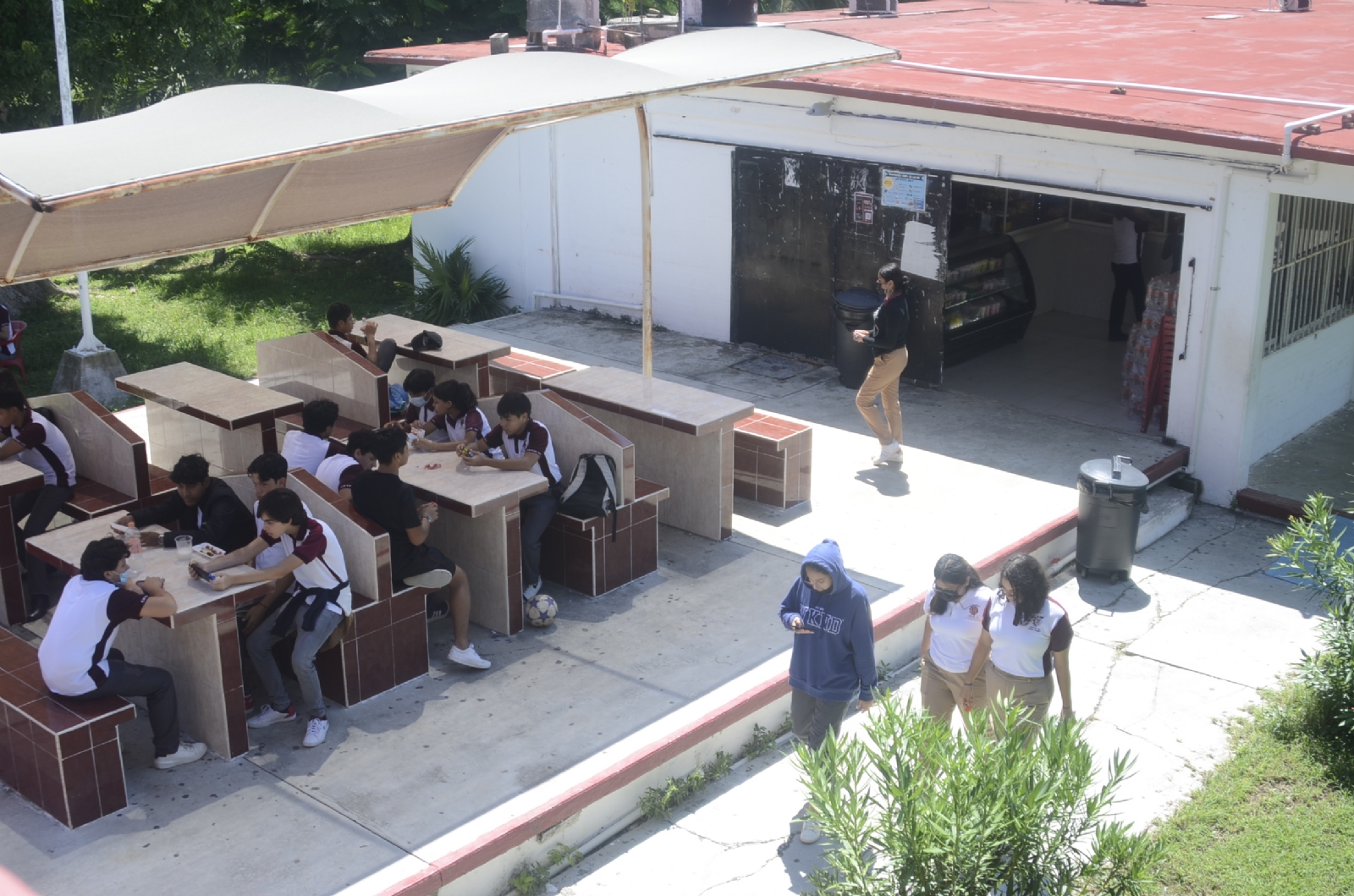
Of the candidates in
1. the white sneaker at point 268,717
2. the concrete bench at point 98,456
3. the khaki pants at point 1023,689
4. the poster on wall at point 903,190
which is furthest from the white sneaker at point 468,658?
the poster on wall at point 903,190

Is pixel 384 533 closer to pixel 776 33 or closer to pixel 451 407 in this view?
pixel 451 407

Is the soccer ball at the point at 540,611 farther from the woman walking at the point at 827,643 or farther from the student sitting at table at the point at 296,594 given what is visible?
the woman walking at the point at 827,643

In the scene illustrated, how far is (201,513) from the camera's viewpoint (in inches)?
310

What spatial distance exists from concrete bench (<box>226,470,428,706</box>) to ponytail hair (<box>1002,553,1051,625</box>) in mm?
3471

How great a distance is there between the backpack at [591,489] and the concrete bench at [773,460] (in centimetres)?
184

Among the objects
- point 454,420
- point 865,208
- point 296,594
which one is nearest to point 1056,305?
point 865,208

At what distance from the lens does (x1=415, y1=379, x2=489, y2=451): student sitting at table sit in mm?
9023

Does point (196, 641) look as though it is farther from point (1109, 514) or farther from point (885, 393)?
point (1109, 514)

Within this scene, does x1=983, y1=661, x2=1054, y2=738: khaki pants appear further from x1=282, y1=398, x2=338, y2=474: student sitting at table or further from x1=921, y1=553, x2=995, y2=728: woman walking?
x1=282, y1=398, x2=338, y2=474: student sitting at table

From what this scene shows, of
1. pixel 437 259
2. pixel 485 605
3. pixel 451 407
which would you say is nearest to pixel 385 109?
pixel 451 407

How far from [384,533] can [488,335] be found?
26.0ft

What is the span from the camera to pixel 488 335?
604 inches

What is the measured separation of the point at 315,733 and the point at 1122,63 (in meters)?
11.1

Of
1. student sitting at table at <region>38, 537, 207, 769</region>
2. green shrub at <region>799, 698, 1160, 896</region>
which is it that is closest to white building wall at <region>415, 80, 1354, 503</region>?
green shrub at <region>799, 698, 1160, 896</region>
